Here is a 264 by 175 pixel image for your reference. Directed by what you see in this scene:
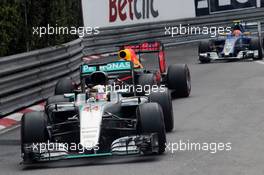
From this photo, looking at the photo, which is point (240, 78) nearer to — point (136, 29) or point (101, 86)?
point (101, 86)

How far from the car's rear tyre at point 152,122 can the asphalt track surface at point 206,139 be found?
24 centimetres

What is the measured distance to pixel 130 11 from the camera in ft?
101

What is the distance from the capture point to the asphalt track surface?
941 centimetres

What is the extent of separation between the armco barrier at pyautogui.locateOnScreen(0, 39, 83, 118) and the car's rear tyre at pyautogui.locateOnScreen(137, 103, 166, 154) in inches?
204

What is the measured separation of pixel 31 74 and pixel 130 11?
14322 millimetres

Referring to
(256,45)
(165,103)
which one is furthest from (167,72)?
(256,45)

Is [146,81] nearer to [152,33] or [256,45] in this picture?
[256,45]

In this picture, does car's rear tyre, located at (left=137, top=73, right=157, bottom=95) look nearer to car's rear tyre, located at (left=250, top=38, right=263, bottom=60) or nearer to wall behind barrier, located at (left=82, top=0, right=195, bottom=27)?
car's rear tyre, located at (left=250, top=38, right=263, bottom=60)

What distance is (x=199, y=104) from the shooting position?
15.4 meters

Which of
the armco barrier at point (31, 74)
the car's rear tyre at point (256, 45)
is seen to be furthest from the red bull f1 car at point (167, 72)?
the car's rear tyre at point (256, 45)

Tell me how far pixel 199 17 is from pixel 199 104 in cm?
1732

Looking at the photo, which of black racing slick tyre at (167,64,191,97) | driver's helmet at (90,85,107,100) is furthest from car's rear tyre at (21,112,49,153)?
black racing slick tyre at (167,64,191,97)

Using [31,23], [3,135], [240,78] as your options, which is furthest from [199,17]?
[3,135]

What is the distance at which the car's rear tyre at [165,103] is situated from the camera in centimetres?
1205
